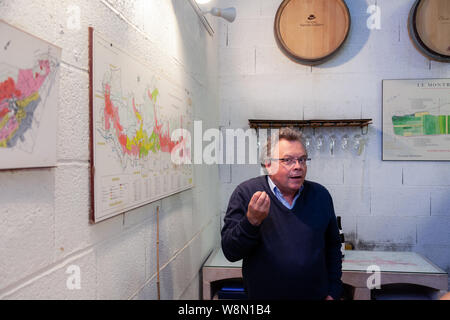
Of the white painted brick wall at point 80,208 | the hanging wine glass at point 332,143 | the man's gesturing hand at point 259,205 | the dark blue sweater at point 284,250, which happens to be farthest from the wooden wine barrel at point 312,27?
the man's gesturing hand at point 259,205

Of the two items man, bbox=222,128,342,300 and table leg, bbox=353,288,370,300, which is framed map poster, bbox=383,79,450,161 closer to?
table leg, bbox=353,288,370,300

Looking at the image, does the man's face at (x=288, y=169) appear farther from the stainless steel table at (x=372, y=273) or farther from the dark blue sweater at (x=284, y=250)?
the stainless steel table at (x=372, y=273)

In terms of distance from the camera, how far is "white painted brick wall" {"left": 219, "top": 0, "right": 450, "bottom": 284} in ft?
7.98

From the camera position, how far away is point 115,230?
1025 millimetres

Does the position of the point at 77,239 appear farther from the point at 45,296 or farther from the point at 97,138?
the point at 97,138

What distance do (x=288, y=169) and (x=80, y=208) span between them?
0.88 metres

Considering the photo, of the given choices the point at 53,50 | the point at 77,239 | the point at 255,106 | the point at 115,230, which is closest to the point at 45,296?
the point at 77,239

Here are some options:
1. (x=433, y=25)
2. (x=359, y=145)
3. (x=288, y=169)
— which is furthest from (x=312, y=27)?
(x=288, y=169)

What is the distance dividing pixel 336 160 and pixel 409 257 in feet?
2.74

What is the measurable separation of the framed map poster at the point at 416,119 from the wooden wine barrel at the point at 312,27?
520 mm

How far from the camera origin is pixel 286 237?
4.41 feet

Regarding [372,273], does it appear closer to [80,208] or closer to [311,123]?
[311,123]

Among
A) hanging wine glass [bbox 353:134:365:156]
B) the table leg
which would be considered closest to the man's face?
the table leg

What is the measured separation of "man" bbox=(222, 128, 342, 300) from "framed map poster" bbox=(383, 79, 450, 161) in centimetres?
131
